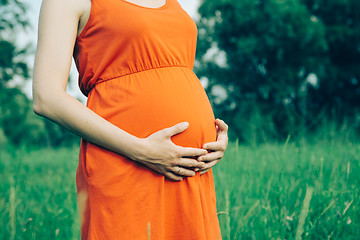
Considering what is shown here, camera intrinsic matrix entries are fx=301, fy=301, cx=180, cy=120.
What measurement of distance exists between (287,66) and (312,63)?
1533 millimetres

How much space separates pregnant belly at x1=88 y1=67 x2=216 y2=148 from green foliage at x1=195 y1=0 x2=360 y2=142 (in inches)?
654

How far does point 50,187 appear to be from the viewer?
133 inches

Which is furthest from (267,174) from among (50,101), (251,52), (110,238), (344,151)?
(251,52)

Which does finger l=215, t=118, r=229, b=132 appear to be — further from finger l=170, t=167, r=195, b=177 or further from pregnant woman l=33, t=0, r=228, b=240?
finger l=170, t=167, r=195, b=177

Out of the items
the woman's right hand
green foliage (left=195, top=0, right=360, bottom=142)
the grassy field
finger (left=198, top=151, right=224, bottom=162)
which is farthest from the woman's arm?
green foliage (left=195, top=0, right=360, bottom=142)

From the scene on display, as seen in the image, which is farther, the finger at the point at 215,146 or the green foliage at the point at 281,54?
the green foliage at the point at 281,54

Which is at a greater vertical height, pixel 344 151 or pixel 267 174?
pixel 344 151

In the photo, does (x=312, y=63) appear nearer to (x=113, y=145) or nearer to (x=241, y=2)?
(x=241, y=2)

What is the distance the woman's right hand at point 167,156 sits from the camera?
1.01 m

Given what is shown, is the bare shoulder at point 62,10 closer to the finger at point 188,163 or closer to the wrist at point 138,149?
the wrist at point 138,149

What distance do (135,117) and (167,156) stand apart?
0.62 feet

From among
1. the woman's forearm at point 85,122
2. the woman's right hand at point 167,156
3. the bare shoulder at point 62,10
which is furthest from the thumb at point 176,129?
the bare shoulder at point 62,10

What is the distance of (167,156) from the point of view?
40.2 inches

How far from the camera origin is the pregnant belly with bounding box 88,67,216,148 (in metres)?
1.08
